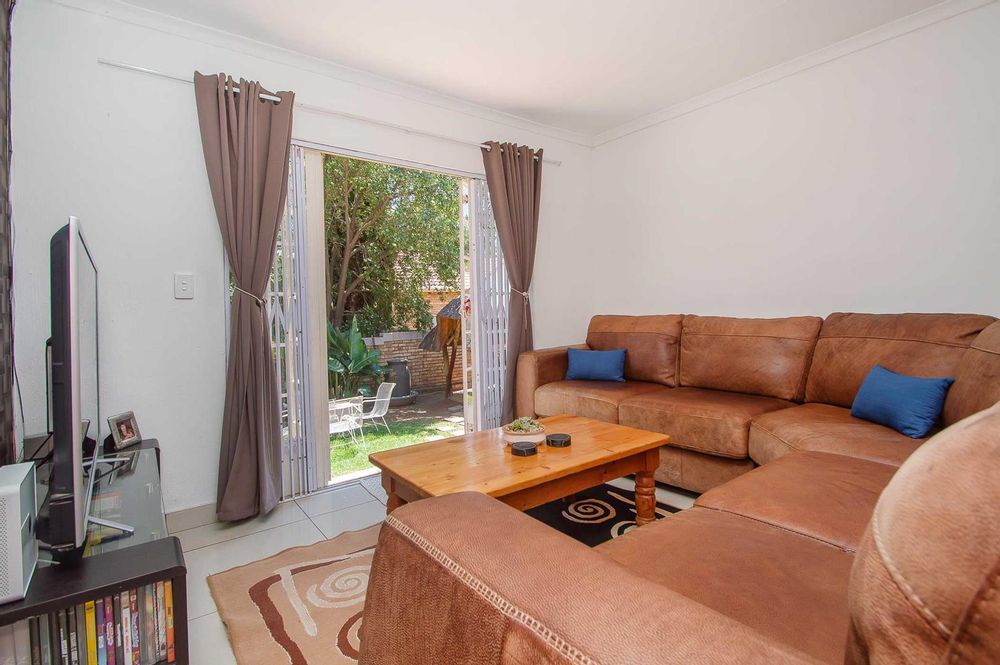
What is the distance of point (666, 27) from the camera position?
8.95 ft

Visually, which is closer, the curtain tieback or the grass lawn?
the curtain tieback

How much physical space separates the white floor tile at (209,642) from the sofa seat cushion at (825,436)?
232cm

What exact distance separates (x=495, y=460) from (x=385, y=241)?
4.62 m

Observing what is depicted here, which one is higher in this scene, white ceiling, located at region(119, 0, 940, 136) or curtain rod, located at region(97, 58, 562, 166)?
white ceiling, located at region(119, 0, 940, 136)

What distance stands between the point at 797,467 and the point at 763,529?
569 millimetres

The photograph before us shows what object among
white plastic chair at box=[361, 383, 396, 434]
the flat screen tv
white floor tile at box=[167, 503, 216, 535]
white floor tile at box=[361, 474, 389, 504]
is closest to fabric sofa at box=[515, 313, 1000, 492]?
white floor tile at box=[361, 474, 389, 504]

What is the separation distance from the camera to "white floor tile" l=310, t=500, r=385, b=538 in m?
2.49

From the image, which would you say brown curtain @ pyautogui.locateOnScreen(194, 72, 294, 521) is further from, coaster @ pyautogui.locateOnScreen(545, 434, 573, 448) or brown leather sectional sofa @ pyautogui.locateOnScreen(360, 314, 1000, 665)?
brown leather sectional sofa @ pyautogui.locateOnScreen(360, 314, 1000, 665)

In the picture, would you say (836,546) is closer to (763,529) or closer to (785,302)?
(763,529)

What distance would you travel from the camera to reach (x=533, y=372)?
11.9 feet

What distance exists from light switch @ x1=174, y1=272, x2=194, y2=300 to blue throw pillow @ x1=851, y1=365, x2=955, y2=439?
3.45m

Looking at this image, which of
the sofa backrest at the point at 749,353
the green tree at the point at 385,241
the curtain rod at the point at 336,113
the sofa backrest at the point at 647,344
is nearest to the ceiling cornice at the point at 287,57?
the curtain rod at the point at 336,113

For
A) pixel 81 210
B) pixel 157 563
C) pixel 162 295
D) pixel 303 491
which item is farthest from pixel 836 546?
pixel 81 210

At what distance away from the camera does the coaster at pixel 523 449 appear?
6.86 ft
